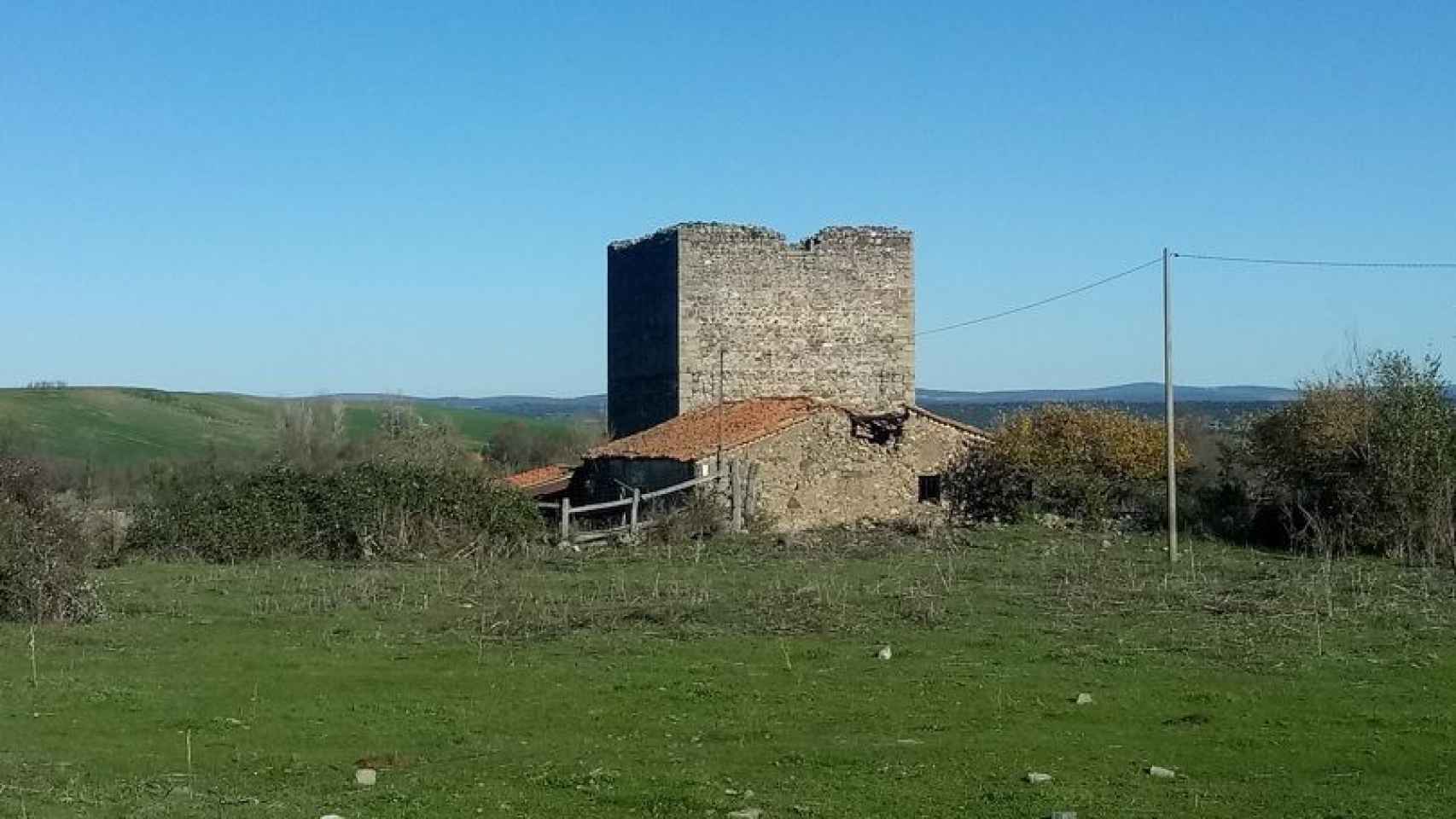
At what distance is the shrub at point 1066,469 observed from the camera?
4062 centimetres

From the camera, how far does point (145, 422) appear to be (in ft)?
245

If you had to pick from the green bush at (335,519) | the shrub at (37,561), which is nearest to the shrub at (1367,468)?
the green bush at (335,519)

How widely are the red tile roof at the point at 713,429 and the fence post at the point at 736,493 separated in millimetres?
556

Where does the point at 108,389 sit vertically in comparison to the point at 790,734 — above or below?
above

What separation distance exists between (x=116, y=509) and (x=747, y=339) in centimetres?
1746

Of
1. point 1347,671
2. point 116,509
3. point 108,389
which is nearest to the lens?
point 1347,671

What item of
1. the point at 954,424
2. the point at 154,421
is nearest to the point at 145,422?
the point at 154,421

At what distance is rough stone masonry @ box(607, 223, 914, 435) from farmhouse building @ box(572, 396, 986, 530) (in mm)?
4554

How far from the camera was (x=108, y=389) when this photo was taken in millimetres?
82062

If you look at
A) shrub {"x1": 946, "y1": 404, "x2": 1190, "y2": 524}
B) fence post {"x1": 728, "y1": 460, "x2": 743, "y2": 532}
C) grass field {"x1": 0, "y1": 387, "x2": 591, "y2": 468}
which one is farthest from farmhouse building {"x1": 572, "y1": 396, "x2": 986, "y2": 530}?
grass field {"x1": 0, "y1": 387, "x2": 591, "y2": 468}

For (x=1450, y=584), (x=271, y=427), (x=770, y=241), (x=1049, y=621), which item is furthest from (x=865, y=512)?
(x=271, y=427)

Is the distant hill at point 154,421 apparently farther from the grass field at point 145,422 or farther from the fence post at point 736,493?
the fence post at point 736,493

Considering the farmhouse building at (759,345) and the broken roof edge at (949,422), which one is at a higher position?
the farmhouse building at (759,345)

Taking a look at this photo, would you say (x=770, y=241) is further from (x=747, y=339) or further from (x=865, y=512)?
(x=865, y=512)
